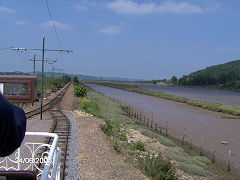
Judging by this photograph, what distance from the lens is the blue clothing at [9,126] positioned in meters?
1.45

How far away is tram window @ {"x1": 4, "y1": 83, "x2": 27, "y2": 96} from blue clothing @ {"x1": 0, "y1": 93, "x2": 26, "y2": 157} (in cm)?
364

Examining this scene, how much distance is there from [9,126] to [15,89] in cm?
408

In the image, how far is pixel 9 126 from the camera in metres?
1.49

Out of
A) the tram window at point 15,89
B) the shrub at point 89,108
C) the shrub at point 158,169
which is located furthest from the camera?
the shrub at point 89,108

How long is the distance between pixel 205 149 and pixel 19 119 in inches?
806

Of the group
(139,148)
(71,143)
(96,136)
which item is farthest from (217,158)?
(71,143)

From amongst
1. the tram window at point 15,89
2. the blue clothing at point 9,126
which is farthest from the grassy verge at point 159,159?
the blue clothing at point 9,126

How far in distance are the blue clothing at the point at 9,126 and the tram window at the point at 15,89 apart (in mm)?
3644

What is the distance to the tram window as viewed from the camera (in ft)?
16.8

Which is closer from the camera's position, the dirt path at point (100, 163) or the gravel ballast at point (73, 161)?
the gravel ballast at point (73, 161)

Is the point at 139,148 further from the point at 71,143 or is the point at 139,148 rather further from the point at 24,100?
the point at 24,100

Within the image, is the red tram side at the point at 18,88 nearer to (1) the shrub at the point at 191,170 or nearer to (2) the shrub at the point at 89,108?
(1) the shrub at the point at 191,170

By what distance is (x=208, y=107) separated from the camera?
51.9 m

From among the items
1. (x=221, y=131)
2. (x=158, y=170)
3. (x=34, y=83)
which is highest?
(x=34, y=83)
